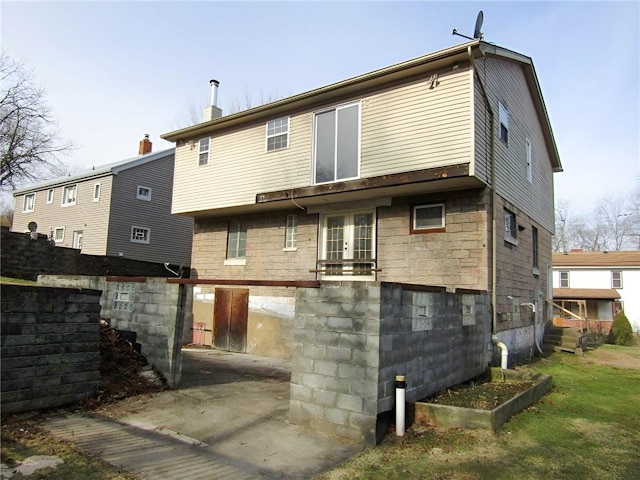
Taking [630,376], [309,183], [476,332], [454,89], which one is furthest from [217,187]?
[630,376]

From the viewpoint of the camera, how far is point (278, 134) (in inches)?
531

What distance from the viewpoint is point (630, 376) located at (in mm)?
11273

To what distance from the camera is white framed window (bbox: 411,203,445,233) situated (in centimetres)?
1078

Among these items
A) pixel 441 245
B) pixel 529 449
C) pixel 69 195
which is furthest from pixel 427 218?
pixel 69 195

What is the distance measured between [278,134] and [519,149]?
296 inches

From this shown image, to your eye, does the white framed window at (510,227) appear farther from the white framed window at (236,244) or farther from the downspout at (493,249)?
the white framed window at (236,244)

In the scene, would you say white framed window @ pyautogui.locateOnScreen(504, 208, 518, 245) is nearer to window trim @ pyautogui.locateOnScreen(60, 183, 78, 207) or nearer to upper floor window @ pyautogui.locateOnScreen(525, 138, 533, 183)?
→ upper floor window @ pyautogui.locateOnScreen(525, 138, 533, 183)

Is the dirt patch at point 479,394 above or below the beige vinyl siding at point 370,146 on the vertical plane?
below

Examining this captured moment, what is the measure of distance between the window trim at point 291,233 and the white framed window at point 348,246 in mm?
1104

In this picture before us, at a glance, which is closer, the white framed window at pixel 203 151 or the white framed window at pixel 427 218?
the white framed window at pixel 427 218

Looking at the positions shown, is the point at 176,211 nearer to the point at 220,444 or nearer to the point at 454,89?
the point at 454,89

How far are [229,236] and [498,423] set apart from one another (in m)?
11.5

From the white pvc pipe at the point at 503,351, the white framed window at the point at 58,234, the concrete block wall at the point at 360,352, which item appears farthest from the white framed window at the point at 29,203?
the white pvc pipe at the point at 503,351

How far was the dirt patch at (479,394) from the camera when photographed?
6.73 m
